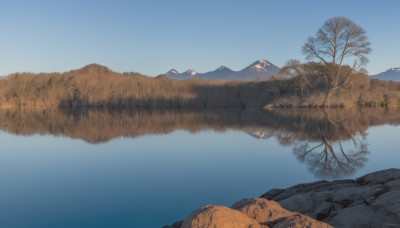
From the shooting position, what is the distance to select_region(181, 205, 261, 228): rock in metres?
4.19

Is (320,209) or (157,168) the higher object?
(320,209)

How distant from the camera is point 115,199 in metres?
7.68

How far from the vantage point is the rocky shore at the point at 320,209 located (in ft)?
14.3

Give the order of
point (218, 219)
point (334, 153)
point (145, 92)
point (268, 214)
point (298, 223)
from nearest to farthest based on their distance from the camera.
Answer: point (218, 219)
point (298, 223)
point (268, 214)
point (334, 153)
point (145, 92)

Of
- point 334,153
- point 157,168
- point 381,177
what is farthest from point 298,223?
point 334,153

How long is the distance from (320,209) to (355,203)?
0.55 metres

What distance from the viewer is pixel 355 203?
5898 mm

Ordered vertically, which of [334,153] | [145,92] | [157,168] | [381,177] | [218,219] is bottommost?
[157,168]

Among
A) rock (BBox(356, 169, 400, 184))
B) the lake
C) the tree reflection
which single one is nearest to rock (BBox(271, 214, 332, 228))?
the lake

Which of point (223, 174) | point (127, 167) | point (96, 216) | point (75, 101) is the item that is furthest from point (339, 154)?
Result: point (75, 101)

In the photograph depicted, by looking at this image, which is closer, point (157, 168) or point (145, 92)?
point (157, 168)

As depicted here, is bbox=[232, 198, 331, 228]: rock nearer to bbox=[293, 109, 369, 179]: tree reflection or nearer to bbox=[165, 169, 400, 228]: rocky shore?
bbox=[165, 169, 400, 228]: rocky shore

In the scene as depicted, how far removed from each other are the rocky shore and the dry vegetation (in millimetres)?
39681

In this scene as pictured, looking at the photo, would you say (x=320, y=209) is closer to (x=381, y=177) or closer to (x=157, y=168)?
(x=381, y=177)
